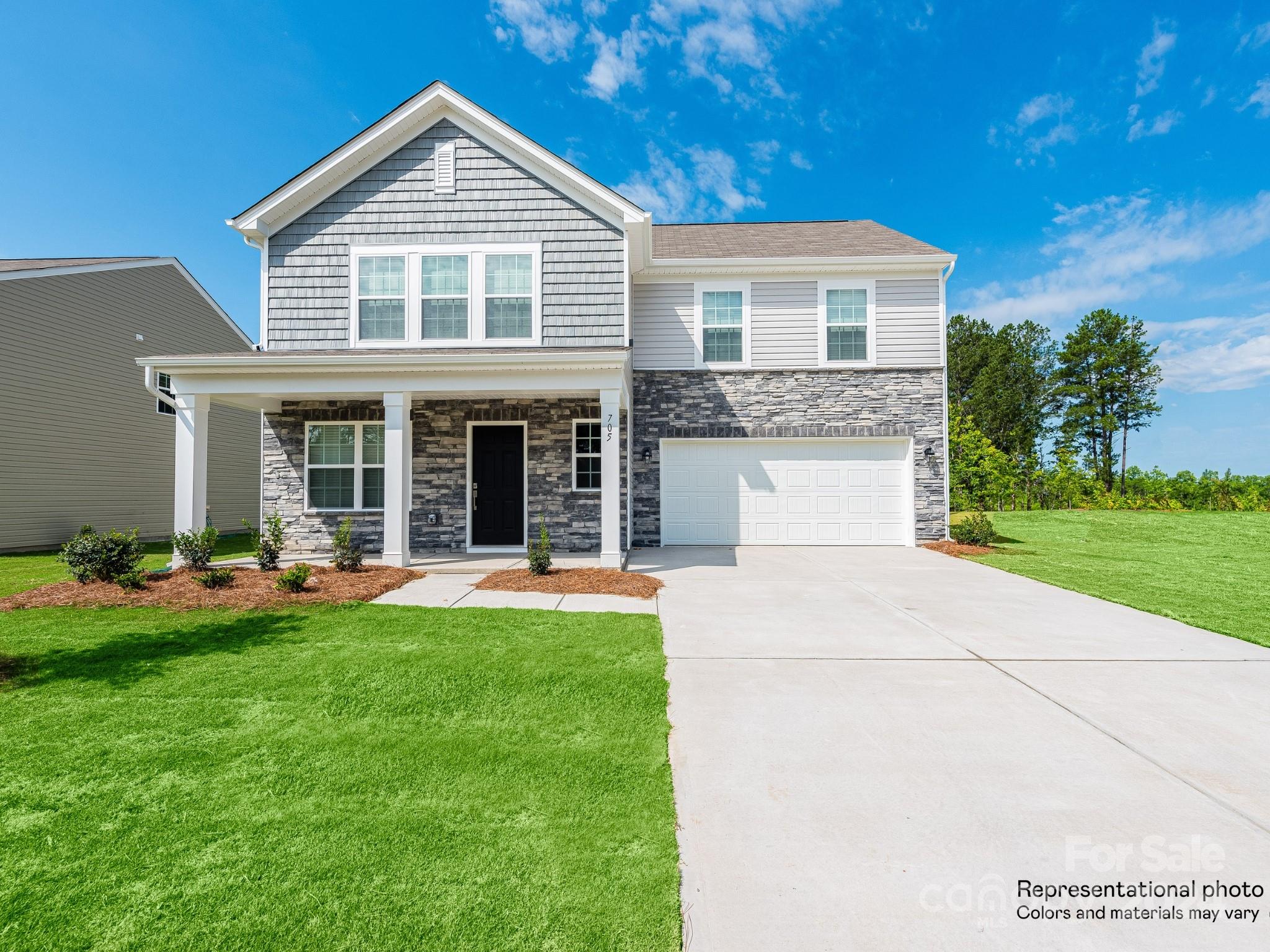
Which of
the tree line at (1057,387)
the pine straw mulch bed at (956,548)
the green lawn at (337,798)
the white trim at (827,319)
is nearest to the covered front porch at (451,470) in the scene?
the white trim at (827,319)

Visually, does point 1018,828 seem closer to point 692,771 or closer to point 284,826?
point 692,771

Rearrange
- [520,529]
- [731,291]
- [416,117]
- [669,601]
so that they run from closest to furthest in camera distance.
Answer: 1. [669,601]
2. [416,117]
3. [520,529]
4. [731,291]

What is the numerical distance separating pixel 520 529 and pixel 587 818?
8.12 metres

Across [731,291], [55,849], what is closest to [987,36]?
[731,291]

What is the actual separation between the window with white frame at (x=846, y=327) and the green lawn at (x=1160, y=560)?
4.71 m

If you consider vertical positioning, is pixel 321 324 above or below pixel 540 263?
below

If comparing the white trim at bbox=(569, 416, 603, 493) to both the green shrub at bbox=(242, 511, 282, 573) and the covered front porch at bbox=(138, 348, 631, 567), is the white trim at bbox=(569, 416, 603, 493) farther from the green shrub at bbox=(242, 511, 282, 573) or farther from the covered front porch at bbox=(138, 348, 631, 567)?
the green shrub at bbox=(242, 511, 282, 573)

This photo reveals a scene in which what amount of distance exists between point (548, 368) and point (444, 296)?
126 inches

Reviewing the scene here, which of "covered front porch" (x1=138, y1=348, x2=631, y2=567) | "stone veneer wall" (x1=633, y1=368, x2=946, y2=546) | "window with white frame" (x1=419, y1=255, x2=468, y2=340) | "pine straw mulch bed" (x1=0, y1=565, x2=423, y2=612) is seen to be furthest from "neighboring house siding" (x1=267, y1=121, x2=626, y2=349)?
"pine straw mulch bed" (x1=0, y1=565, x2=423, y2=612)

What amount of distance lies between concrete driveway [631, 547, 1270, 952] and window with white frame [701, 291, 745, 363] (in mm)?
7140

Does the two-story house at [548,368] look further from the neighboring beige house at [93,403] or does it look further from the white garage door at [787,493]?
the neighboring beige house at [93,403]

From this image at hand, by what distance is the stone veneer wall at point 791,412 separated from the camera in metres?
11.3

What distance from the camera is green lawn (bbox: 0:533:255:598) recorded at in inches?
306

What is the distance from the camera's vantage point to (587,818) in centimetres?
246
